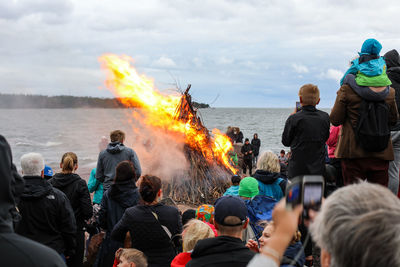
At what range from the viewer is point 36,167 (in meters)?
4.11

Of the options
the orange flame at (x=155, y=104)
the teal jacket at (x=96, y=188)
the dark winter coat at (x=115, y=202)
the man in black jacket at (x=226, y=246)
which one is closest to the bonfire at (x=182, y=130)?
the orange flame at (x=155, y=104)

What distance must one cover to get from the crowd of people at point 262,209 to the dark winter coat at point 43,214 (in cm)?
1

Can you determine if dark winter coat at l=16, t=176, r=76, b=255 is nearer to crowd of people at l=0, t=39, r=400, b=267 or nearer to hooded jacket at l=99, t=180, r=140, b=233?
crowd of people at l=0, t=39, r=400, b=267

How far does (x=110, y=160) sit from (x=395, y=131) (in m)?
4.27

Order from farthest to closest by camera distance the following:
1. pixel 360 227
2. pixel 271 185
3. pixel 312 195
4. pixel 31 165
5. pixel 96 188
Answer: pixel 96 188, pixel 271 185, pixel 31 165, pixel 312 195, pixel 360 227

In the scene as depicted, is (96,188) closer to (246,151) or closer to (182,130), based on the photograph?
(182,130)

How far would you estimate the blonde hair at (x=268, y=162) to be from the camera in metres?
4.98

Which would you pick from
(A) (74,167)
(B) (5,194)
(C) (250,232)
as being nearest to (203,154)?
(A) (74,167)

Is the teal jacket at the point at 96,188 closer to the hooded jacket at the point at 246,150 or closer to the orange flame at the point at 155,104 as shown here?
the orange flame at the point at 155,104

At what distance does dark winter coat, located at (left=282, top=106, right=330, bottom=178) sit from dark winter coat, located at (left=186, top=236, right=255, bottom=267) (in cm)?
224

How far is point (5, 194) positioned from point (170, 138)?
863 cm

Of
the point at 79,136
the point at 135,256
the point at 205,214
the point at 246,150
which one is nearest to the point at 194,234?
the point at 135,256

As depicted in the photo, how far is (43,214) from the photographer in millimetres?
4176

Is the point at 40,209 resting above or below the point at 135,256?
above
